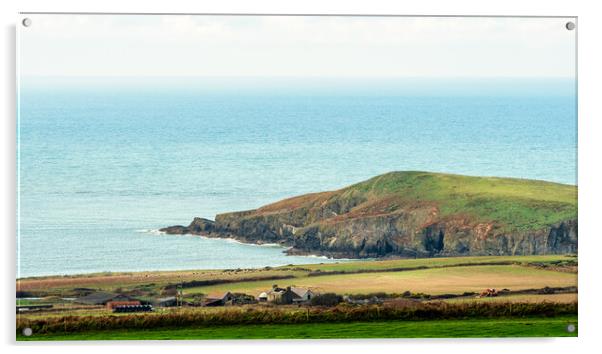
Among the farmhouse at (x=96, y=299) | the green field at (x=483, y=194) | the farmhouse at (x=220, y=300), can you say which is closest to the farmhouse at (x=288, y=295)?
the farmhouse at (x=220, y=300)

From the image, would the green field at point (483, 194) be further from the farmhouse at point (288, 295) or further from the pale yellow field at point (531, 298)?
the farmhouse at point (288, 295)

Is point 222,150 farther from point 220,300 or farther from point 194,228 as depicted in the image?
point 220,300

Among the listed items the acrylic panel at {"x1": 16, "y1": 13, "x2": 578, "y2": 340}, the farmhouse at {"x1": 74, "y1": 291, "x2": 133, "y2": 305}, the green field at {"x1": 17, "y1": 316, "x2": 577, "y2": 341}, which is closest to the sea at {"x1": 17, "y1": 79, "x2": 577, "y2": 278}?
the acrylic panel at {"x1": 16, "y1": 13, "x2": 578, "y2": 340}

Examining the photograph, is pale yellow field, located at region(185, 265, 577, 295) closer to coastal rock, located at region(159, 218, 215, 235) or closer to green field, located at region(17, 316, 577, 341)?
green field, located at region(17, 316, 577, 341)

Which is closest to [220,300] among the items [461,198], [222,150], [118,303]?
[118,303]

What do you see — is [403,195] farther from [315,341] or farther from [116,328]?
[116,328]

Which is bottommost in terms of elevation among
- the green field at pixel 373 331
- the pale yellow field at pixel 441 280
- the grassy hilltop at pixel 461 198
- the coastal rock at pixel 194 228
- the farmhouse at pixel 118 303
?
the green field at pixel 373 331
